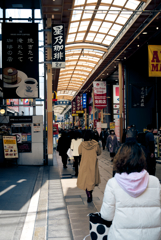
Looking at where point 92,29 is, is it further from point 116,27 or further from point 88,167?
point 88,167

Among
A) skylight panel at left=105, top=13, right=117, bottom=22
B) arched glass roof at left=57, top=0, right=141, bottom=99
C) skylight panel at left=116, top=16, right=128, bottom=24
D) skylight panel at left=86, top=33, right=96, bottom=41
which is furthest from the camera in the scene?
skylight panel at left=86, top=33, right=96, bottom=41

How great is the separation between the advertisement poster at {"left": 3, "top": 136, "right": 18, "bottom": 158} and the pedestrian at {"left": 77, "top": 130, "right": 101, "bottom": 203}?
19.2ft

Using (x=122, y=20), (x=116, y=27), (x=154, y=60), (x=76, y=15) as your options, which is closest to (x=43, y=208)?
(x=154, y=60)

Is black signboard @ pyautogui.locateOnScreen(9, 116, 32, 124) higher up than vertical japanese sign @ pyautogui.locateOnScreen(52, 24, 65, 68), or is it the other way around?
vertical japanese sign @ pyautogui.locateOnScreen(52, 24, 65, 68)

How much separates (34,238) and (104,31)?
1502 centimetres

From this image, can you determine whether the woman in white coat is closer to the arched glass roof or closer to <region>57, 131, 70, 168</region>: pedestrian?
the arched glass roof

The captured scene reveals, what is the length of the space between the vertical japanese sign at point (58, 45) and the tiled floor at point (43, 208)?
5413 mm

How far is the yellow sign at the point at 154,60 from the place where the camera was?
34.9 ft

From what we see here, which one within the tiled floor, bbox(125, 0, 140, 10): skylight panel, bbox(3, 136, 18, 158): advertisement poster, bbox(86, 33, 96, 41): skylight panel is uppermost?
bbox(86, 33, 96, 41): skylight panel

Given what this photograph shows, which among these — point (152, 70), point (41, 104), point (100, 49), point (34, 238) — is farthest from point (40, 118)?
point (100, 49)

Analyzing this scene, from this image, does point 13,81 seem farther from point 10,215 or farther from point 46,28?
point 10,215

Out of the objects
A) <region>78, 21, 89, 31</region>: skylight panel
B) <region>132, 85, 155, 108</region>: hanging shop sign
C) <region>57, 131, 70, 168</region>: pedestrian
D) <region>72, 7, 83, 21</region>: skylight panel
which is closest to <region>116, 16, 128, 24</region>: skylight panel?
<region>78, 21, 89, 31</region>: skylight panel

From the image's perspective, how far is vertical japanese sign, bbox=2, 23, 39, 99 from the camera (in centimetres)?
1051

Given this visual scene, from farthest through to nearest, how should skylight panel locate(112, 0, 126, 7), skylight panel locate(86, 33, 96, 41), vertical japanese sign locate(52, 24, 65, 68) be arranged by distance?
skylight panel locate(86, 33, 96, 41) → skylight panel locate(112, 0, 126, 7) → vertical japanese sign locate(52, 24, 65, 68)
